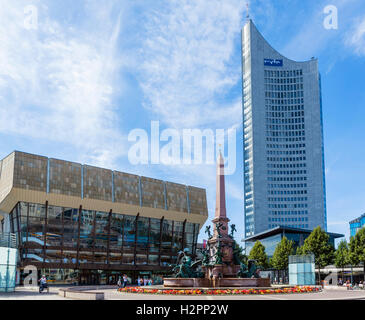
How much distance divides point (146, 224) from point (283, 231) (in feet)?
142

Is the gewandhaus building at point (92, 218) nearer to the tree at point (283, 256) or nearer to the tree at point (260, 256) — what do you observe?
the tree at point (260, 256)

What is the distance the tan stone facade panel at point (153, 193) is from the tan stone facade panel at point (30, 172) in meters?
18.8

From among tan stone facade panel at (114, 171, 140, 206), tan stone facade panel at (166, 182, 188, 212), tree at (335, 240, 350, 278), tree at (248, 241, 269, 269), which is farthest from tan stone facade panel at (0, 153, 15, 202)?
tree at (335, 240, 350, 278)

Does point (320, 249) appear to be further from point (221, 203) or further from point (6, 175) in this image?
point (6, 175)

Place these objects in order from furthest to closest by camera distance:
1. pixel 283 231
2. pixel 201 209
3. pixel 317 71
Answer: pixel 317 71 < pixel 283 231 < pixel 201 209

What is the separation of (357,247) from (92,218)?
136 ft

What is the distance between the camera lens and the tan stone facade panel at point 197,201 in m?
83.4

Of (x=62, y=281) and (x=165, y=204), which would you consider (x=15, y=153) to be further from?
(x=165, y=204)

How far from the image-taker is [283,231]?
107 meters

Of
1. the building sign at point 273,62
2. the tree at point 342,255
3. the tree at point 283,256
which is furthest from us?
the building sign at point 273,62

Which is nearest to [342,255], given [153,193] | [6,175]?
[153,193]

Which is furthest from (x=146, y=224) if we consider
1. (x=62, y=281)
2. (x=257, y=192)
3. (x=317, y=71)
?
(x=317, y=71)

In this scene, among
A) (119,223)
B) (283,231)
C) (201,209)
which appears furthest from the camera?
(283,231)

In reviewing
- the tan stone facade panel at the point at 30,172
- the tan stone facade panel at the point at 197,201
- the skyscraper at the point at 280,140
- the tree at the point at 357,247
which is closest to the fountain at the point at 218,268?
the tree at the point at 357,247
